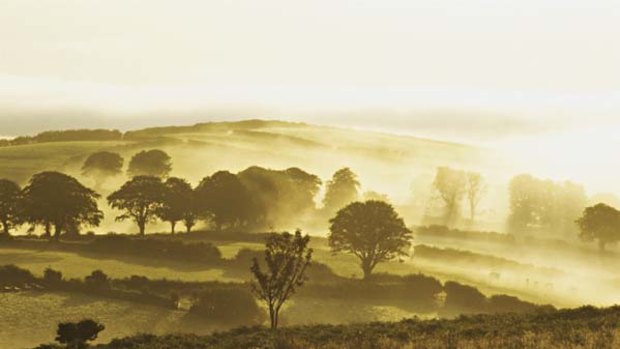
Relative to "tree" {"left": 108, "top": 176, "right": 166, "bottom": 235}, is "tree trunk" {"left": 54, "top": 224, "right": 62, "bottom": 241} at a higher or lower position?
lower

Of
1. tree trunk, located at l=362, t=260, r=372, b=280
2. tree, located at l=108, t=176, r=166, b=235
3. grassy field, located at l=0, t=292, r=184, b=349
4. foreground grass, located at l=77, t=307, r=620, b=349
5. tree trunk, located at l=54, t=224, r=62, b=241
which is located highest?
tree, located at l=108, t=176, r=166, b=235

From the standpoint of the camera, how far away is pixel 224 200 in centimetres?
12281

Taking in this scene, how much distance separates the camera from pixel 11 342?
5712 centimetres

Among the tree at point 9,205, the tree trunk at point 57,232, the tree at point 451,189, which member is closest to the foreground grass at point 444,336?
the tree trunk at point 57,232

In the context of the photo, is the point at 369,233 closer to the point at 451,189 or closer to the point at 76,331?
the point at 76,331

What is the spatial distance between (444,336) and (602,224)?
10150 cm

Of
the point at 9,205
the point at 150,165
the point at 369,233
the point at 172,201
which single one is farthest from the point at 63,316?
the point at 150,165

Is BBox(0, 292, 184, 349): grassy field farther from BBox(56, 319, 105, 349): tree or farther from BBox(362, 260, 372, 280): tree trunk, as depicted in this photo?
BBox(362, 260, 372, 280): tree trunk

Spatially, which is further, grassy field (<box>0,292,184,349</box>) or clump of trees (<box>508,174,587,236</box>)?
clump of trees (<box>508,174,587,236</box>)

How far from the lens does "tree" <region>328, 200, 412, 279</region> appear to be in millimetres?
92562

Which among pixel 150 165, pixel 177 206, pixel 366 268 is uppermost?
pixel 150 165

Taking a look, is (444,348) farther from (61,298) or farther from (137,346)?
(61,298)

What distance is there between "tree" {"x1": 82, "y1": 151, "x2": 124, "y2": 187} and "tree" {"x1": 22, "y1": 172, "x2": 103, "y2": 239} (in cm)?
6823

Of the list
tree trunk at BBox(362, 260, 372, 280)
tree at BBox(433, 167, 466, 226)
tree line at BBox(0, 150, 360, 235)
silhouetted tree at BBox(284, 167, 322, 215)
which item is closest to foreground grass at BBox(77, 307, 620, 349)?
tree trunk at BBox(362, 260, 372, 280)
